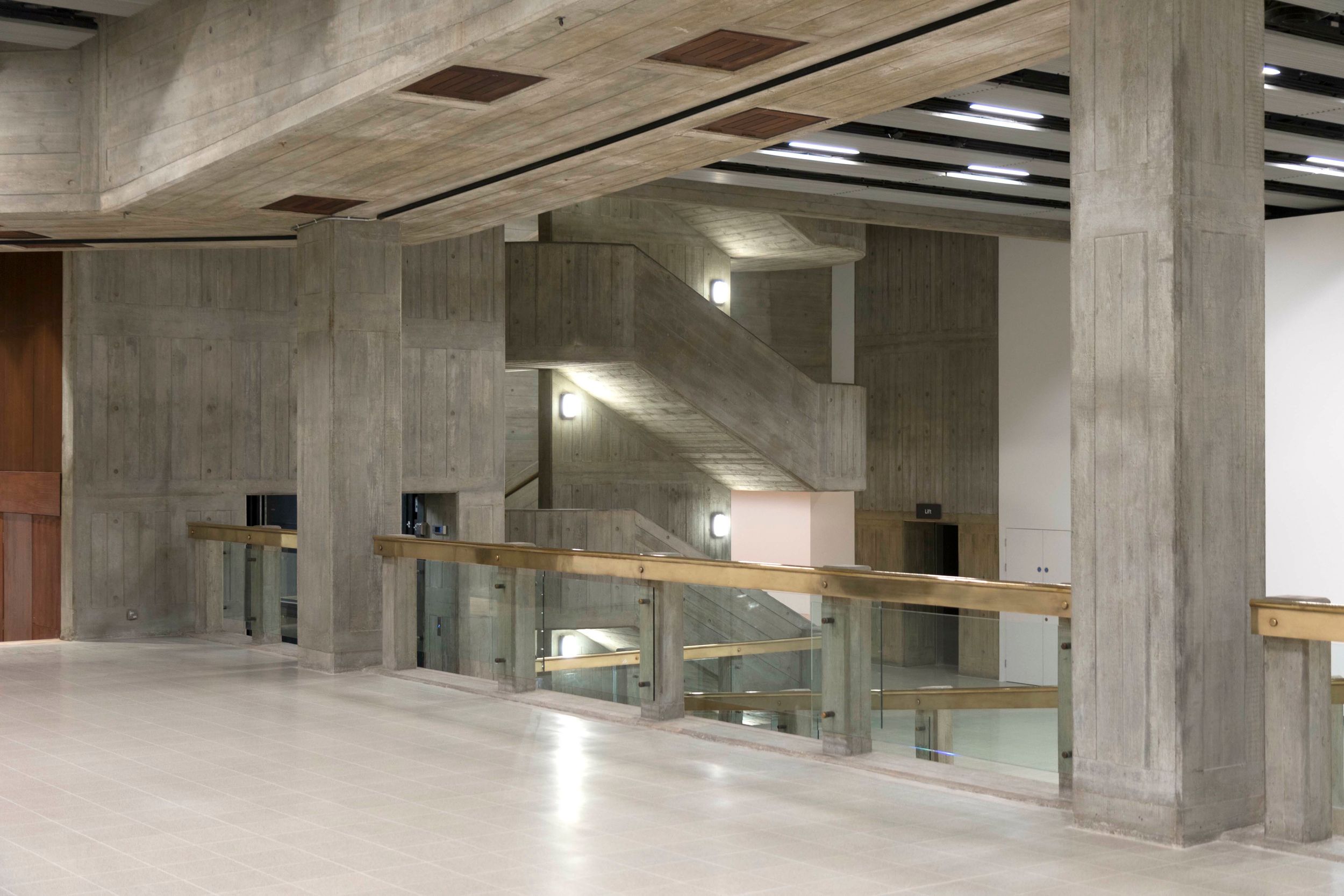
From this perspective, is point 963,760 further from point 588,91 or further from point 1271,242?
point 1271,242

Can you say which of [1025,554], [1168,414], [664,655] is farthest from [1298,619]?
[1025,554]

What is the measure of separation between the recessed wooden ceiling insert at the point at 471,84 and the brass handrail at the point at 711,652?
3.37 m

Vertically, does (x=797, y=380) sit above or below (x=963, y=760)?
above

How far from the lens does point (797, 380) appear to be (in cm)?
2059

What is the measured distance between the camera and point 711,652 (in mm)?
8617

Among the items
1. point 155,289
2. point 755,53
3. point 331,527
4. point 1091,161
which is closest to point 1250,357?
point 1091,161

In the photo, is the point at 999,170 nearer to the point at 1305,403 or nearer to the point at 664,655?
the point at 1305,403

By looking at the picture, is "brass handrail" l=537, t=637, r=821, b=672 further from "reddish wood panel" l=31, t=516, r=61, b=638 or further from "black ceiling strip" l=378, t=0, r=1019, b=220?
"reddish wood panel" l=31, t=516, r=61, b=638

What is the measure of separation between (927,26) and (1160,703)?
3.33 metres

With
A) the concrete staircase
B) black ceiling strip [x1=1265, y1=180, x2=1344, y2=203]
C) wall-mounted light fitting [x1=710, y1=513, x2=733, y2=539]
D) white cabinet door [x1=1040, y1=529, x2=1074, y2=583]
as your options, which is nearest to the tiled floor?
the concrete staircase

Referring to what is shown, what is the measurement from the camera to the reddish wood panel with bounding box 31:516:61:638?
1403 cm

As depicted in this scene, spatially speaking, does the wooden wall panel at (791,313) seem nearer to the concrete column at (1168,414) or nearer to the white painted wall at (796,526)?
the white painted wall at (796,526)

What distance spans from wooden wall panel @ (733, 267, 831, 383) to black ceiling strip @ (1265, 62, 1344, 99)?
14169mm

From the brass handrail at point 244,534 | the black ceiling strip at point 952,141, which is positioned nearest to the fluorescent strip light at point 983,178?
the black ceiling strip at point 952,141
